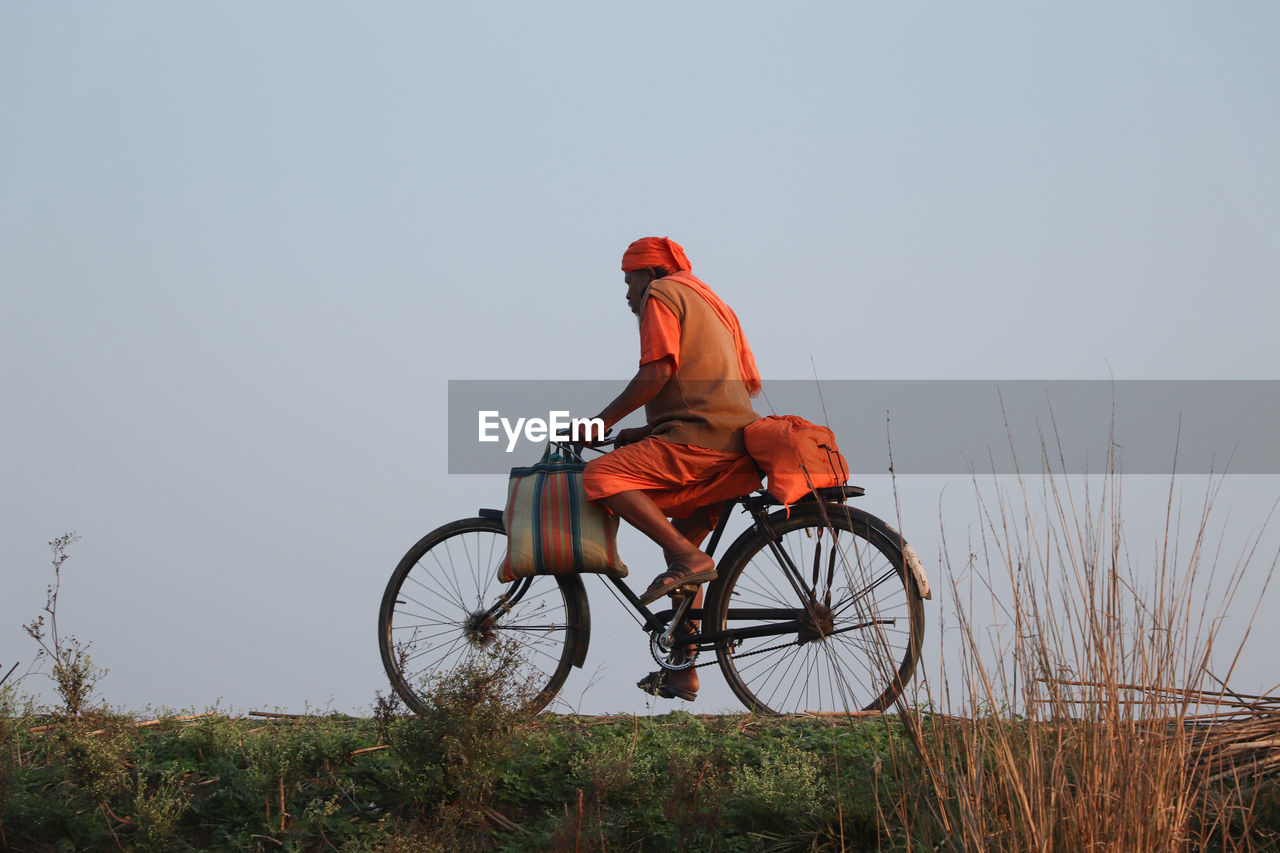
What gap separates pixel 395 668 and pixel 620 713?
4.01 feet

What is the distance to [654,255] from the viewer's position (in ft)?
18.8

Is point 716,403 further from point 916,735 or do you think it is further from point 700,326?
point 916,735

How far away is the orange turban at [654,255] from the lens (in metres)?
5.73

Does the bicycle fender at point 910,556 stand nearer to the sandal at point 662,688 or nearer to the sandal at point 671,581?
the sandal at point 671,581

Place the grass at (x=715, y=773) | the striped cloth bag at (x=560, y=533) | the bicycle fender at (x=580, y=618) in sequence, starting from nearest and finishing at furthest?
the grass at (x=715, y=773) < the striped cloth bag at (x=560, y=533) < the bicycle fender at (x=580, y=618)

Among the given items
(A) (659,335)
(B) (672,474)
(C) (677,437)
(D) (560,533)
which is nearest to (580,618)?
(D) (560,533)

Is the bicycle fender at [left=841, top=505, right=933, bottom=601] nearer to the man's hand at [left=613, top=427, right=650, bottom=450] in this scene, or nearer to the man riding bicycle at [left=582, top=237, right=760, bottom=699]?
the man riding bicycle at [left=582, top=237, right=760, bottom=699]

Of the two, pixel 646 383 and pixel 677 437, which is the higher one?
pixel 646 383

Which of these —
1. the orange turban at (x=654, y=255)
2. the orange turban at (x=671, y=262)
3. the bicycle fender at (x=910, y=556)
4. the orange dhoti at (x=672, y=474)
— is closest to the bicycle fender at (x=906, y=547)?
the bicycle fender at (x=910, y=556)

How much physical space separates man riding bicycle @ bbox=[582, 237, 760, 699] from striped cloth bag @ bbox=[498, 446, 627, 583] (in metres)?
0.16

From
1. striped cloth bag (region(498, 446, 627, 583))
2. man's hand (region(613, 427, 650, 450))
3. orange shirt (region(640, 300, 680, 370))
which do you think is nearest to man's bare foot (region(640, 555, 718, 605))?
striped cloth bag (region(498, 446, 627, 583))

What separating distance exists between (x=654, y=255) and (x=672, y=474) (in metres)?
1.07

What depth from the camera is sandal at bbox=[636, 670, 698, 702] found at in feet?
18.3

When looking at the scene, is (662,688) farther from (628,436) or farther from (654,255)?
(654,255)
